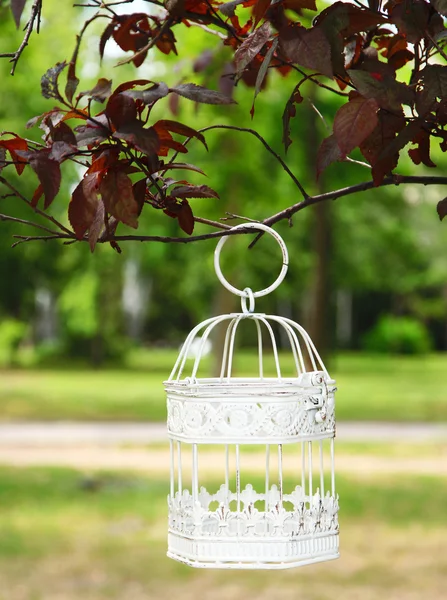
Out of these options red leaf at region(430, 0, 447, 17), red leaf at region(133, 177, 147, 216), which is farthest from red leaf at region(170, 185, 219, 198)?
red leaf at region(430, 0, 447, 17)

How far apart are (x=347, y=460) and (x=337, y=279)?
17964mm

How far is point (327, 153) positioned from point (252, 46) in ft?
0.67

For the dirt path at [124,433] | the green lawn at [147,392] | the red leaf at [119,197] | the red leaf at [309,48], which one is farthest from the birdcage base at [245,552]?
the green lawn at [147,392]

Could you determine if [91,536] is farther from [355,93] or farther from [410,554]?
[355,93]

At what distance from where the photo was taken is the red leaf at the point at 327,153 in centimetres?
143

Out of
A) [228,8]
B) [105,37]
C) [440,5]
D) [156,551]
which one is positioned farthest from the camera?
[156,551]

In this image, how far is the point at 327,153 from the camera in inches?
56.9

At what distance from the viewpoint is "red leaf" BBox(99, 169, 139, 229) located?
1.38 meters

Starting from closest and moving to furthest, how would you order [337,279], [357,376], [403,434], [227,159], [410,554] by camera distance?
[410,554] → [403,434] → [227,159] → [357,376] → [337,279]

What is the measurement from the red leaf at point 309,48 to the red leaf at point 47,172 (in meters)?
0.39

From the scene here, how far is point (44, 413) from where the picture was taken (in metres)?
15.1

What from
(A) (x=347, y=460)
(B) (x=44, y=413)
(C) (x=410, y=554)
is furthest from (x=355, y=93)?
(B) (x=44, y=413)

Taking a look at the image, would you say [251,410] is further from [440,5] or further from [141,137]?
[440,5]

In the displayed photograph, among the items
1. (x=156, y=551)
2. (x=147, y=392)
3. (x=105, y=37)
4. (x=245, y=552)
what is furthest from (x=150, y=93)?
(x=147, y=392)
